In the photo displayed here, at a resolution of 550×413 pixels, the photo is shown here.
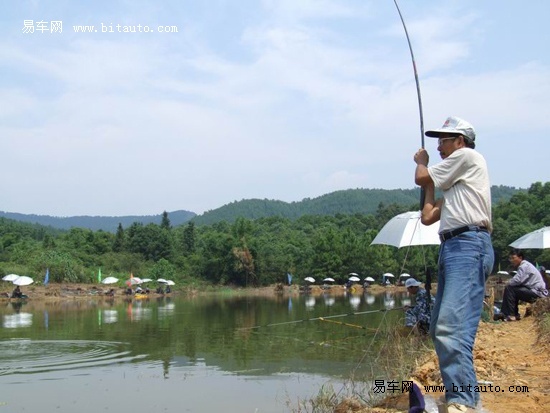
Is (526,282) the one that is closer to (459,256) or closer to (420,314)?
(420,314)

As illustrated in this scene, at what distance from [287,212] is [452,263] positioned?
550 feet

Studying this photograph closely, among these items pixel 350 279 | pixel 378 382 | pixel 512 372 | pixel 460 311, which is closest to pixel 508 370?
pixel 512 372

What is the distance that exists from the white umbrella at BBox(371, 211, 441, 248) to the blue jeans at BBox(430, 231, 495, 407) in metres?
5.35

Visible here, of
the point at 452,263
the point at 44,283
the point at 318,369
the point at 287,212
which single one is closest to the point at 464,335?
the point at 452,263

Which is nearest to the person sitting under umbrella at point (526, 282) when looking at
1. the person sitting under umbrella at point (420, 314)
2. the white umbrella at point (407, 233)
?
the white umbrella at point (407, 233)

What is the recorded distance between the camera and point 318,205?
548 feet

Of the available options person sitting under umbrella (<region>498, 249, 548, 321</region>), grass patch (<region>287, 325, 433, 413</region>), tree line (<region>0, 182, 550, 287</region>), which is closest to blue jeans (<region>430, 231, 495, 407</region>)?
grass patch (<region>287, 325, 433, 413</region>)

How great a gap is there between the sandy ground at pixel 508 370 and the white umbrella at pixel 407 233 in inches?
52.3

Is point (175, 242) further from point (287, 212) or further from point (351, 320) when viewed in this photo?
point (287, 212)

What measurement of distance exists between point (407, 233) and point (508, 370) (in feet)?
14.2

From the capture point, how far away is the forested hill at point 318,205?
153 metres

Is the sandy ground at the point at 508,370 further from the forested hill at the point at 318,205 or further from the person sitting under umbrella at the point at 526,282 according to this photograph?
the forested hill at the point at 318,205

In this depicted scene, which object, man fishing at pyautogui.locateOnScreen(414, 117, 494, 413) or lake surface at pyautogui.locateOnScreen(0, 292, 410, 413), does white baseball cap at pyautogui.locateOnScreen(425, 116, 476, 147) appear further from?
lake surface at pyautogui.locateOnScreen(0, 292, 410, 413)

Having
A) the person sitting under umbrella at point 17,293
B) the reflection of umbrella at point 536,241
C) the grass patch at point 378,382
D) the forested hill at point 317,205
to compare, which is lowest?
the person sitting under umbrella at point 17,293
